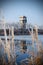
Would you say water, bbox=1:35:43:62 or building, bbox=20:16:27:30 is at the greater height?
building, bbox=20:16:27:30

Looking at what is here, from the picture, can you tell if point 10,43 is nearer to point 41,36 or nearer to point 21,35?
point 21,35

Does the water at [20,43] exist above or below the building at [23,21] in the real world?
below

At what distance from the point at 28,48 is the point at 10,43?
288mm

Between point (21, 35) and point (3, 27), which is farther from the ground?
point (3, 27)

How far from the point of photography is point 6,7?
2104 millimetres

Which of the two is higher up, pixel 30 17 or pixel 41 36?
pixel 30 17

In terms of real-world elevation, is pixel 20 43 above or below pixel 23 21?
below

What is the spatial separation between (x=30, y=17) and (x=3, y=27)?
0.45 m

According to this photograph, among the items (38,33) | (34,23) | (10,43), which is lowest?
(10,43)

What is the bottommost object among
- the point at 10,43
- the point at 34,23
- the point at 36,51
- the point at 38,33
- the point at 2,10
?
the point at 36,51

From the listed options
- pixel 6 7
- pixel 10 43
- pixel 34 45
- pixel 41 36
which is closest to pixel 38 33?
pixel 41 36

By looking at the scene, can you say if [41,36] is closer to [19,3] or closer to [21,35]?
[21,35]

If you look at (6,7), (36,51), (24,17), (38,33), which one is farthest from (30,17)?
(36,51)

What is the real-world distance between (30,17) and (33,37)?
32 centimetres
